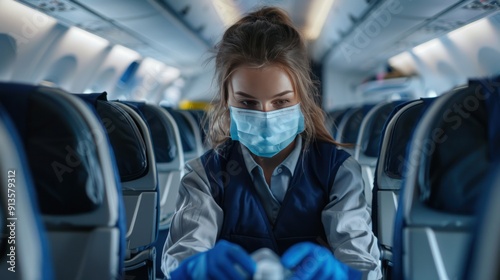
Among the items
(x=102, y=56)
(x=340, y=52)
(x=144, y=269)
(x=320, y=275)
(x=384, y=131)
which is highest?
(x=340, y=52)

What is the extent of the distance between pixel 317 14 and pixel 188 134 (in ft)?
22.3

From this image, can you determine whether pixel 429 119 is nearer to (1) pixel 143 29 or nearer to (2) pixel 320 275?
(2) pixel 320 275

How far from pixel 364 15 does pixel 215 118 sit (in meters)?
6.01

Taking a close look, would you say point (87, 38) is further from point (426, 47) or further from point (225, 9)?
point (426, 47)

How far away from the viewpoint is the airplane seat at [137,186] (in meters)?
2.48

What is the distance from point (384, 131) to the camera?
224 centimetres

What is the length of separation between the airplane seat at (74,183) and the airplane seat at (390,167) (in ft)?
4.46

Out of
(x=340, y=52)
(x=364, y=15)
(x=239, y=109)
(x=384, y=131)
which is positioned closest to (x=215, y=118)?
(x=239, y=109)

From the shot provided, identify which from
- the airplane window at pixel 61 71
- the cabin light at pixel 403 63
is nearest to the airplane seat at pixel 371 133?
the airplane window at pixel 61 71

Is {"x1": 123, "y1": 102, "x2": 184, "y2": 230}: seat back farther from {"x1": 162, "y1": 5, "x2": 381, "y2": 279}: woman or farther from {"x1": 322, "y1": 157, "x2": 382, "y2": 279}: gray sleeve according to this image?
{"x1": 322, "y1": 157, "x2": 382, "y2": 279}: gray sleeve

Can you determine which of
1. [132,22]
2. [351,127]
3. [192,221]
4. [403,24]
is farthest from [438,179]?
[403,24]

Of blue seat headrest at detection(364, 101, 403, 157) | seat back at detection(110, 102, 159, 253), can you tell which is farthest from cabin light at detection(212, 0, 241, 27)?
seat back at detection(110, 102, 159, 253)

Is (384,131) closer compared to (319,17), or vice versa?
(384,131)

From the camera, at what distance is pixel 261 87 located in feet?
5.65
